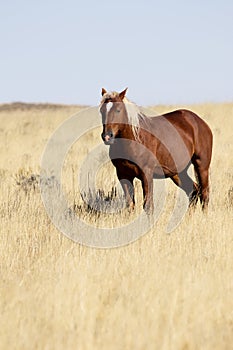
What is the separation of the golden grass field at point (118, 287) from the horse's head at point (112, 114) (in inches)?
37.2

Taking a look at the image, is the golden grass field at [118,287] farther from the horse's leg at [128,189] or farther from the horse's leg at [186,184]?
the horse's leg at [186,184]

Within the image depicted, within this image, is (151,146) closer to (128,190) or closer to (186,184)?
(128,190)

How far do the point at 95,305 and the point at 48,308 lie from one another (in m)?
0.30

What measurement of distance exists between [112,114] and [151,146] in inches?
36.8

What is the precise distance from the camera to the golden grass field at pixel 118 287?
3006 mm

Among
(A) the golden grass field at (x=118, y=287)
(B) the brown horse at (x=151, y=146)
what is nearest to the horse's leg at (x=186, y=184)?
(B) the brown horse at (x=151, y=146)

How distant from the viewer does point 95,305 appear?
3.40 metres

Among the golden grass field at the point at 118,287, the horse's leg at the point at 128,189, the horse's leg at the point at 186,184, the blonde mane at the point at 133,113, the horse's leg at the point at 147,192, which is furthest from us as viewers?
the horse's leg at the point at 186,184

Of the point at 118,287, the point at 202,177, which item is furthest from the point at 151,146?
the point at 118,287

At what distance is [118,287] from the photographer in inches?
147

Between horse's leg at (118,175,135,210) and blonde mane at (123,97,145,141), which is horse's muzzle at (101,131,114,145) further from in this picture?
horse's leg at (118,175,135,210)

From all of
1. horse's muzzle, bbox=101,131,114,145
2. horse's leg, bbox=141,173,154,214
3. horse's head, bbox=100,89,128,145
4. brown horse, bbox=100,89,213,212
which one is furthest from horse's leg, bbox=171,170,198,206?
horse's muzzle, bbox=101,131,114,145

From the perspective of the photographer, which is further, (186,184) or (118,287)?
(186,184)

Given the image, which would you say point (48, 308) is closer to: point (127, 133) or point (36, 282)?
point (36, 282)
